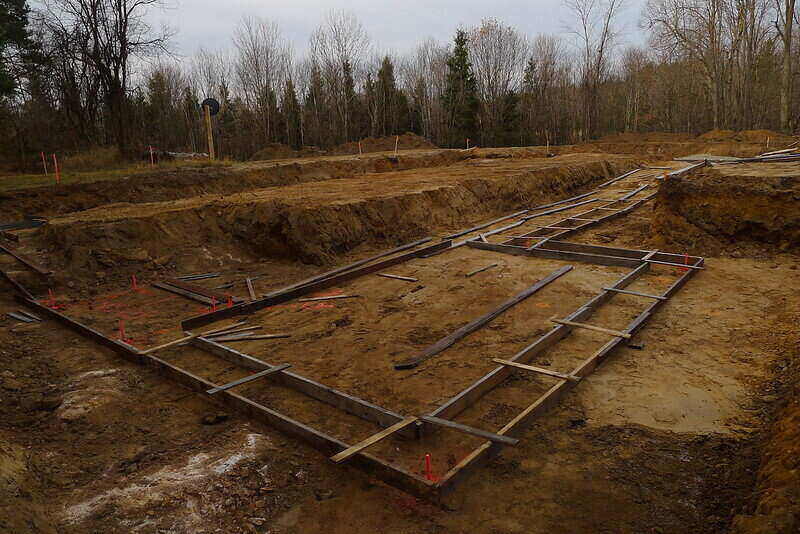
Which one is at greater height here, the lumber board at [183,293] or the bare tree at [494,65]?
the bare tree at [494,65]

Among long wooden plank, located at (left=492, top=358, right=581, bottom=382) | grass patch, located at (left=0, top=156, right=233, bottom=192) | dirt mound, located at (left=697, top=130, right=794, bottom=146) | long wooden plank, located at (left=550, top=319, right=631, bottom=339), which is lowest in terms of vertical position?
long wooden plank, located at (left=492, top=358, right=581, bottom=382)

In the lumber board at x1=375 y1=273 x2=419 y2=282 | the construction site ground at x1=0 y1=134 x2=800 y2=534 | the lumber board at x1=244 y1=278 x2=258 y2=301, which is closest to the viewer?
the construction site ground at x1=0 y1=134 x2=800 y2=534

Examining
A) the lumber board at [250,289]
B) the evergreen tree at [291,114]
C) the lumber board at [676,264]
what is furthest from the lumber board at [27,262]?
the evergreen tree at [291,114]

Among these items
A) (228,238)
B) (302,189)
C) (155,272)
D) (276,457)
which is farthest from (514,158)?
(276,457)

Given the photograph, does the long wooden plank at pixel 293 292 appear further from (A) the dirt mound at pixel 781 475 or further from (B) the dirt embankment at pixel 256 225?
(A) the dirt mound at pixel 781 475

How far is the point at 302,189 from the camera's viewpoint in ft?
43.7

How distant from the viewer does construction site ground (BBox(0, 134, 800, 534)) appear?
3.36 metres

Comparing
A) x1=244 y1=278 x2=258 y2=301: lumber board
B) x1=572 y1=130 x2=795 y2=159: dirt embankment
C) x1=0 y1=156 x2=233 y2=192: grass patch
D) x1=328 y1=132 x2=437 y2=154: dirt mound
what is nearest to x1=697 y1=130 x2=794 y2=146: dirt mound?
x1=572 y1=130 x2=795 y2=159: dirt embankment

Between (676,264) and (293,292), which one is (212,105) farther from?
(676,264)

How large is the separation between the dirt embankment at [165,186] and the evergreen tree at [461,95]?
2138 centimetres

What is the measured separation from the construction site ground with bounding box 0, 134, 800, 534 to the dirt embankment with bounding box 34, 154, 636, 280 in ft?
0.18

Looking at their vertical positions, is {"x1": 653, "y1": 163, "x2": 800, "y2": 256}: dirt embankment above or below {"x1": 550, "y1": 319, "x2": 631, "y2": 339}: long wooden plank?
above

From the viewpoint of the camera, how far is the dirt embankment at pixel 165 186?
12.4 meters

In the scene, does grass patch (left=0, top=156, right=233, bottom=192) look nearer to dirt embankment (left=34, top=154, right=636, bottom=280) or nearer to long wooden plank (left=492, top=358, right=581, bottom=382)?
dirt embankment (left=34, top=154, right=636, bottom=280)
